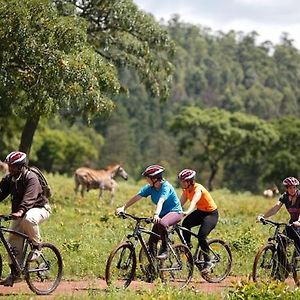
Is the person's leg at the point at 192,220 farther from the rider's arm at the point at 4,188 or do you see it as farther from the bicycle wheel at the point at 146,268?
the rider's arm at the point at 4,188

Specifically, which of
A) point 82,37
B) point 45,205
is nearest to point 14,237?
point 45,205

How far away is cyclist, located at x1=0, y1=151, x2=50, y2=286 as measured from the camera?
9461mm

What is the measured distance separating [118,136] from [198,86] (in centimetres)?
3974

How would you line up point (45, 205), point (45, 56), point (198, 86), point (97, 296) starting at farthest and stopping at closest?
point (198, 86)
point (45, 56)
point (45, 205)
point (97, 296)

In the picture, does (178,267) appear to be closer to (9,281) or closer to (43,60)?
(9,281)

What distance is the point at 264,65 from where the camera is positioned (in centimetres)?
13988

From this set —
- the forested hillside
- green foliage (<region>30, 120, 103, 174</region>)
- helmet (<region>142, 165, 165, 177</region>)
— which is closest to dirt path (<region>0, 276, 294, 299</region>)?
helmet (<region>142, 165, 165, 177</region>)

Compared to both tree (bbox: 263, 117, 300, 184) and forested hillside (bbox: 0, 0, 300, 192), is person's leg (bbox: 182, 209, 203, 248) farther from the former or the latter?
tree (bbox: 263, 117, 300, 184)

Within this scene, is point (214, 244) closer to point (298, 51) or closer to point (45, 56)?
point (45, 56)

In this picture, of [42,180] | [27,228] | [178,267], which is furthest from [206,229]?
[27,228]

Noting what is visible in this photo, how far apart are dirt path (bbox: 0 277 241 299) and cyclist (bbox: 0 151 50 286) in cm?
25

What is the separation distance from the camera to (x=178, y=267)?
1108 centimetres

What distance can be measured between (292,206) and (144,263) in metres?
2.93

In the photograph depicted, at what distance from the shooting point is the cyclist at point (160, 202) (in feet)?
35.3
